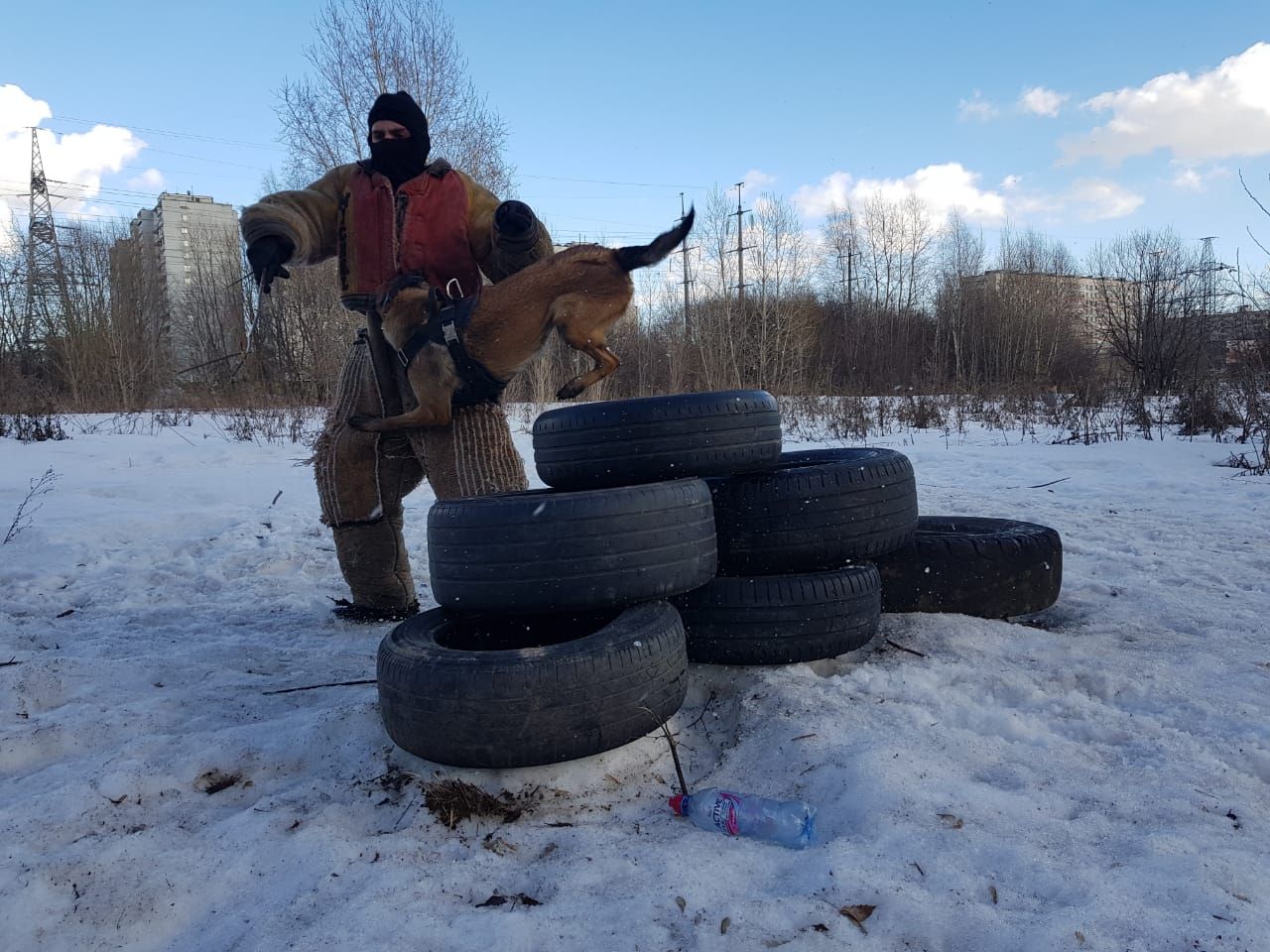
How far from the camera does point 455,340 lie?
10.2 feet

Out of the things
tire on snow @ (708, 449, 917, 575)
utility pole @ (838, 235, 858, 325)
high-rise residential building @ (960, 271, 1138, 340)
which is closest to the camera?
tire on snow @ (708, 449, 917, 575)

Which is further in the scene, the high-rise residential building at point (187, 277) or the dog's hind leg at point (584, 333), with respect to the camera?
the high-rise residential building at point (187, 277)

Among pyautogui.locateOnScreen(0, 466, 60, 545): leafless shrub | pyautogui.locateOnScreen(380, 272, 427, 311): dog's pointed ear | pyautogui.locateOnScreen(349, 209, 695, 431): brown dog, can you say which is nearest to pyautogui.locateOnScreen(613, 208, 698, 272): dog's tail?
pyautogui.locateOnScreen(349, 209, 695, 431): brown dog

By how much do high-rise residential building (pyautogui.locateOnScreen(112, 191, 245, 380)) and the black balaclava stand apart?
810 inches

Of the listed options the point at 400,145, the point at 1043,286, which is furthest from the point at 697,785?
the point at 1043,286

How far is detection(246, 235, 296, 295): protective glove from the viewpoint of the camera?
3.17 metres

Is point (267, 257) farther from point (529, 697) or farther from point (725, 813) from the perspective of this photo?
point (725, 813)

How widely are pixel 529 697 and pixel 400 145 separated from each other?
8.47 feet

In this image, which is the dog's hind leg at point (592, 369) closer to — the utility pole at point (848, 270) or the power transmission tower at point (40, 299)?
the power transmission tower at point (40, 299)

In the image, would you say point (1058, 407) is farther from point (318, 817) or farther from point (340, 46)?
point (340, 46)

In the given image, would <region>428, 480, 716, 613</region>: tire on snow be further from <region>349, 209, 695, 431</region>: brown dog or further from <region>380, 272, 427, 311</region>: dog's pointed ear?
<region>380, 272, 427, 311</region>: dog's pointed ear

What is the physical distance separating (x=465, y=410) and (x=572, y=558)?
4.41ft

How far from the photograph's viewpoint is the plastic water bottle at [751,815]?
178 cm

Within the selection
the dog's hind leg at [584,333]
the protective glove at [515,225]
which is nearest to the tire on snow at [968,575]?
the dog's hind leg at [584,333]
